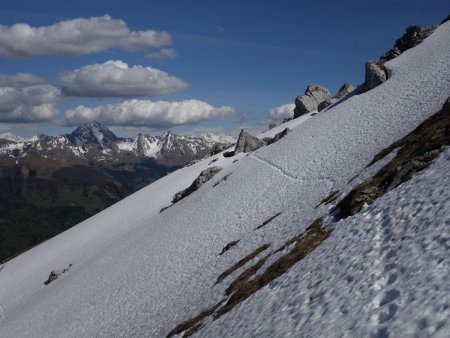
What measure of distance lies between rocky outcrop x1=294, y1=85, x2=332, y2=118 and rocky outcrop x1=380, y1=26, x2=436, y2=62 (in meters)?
33.5

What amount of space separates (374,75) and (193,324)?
56.0 meters

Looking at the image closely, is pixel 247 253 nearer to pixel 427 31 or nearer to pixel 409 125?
pixel 409 125

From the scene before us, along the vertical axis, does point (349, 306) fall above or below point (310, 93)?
below

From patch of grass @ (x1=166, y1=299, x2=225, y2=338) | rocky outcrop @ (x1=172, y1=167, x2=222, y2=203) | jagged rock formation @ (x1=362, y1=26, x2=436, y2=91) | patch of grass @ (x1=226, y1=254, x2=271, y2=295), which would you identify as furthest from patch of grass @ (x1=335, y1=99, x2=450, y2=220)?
rocky outcrop @ (x1=172, y1=167, x2=222, y2=203)

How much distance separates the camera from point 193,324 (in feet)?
78.7

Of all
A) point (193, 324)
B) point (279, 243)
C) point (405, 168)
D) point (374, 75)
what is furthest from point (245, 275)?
point (374, 75)

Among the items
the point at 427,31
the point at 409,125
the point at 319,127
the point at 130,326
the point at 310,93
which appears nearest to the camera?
the point at 130,326

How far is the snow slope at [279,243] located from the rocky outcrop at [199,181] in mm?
4389

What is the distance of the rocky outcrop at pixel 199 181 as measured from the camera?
73312mm

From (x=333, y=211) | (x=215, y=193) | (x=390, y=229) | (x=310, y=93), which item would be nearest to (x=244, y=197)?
(x=215, y=193)

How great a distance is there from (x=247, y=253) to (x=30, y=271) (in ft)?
216

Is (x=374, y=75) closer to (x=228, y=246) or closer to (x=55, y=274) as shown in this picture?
(x=228, y=246)

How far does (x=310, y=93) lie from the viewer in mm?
120250

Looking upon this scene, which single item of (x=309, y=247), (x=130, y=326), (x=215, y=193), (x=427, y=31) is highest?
(x=427, y=31)
